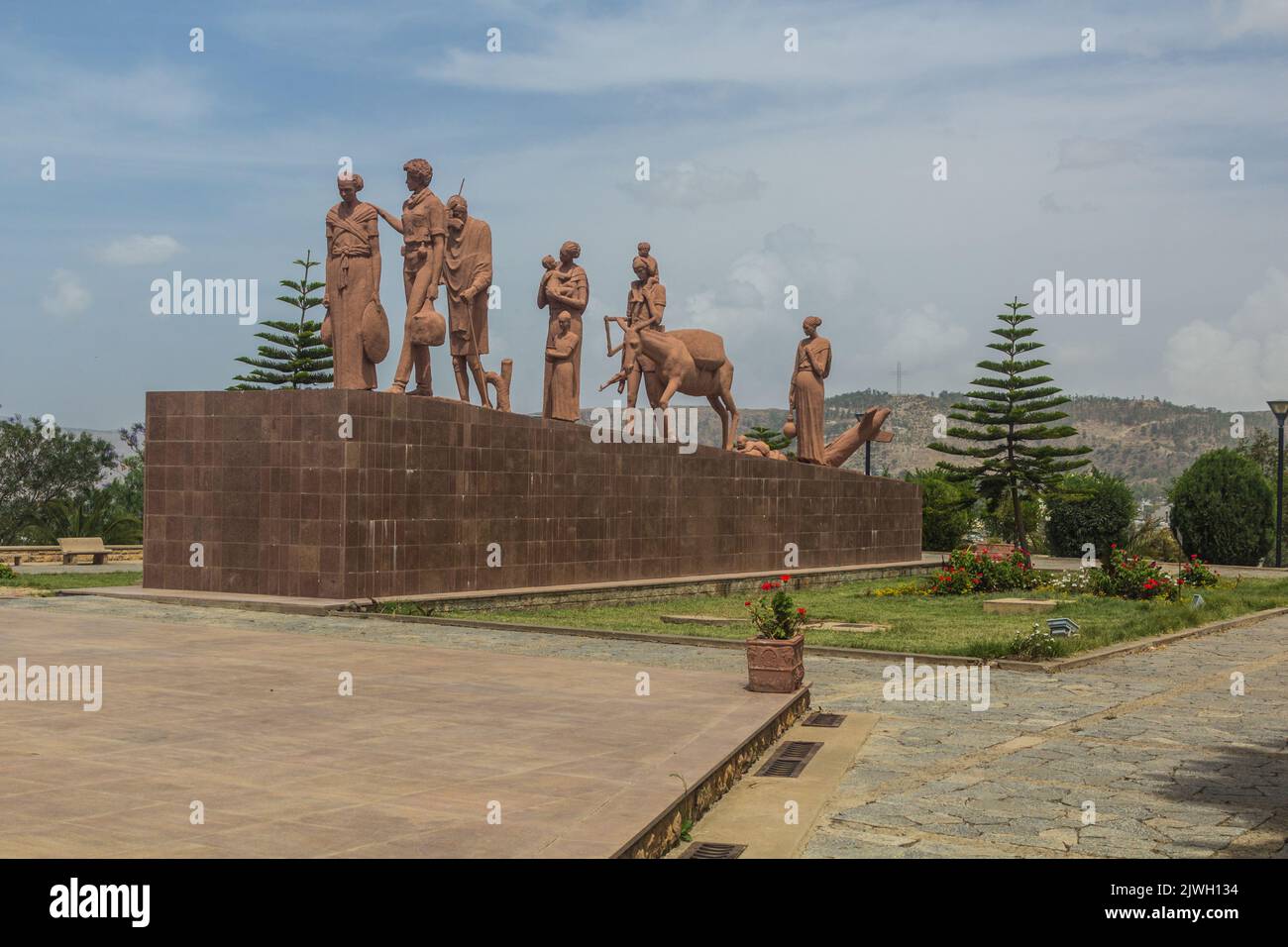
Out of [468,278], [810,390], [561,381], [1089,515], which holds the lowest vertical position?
[1089,515]

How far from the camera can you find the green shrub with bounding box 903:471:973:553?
39000mm

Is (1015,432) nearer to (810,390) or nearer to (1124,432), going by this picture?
(810,390)

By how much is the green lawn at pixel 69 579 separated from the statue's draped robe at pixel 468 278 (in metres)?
5.65

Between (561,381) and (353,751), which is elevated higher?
(561,381)

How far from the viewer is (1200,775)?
7.41 m

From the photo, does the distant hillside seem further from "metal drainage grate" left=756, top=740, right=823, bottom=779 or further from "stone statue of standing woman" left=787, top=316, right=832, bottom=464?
"metal drainage grate" left=756, top=740, right=823, bottom=779

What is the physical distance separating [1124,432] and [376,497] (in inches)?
4726

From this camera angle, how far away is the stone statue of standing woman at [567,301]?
809 inches

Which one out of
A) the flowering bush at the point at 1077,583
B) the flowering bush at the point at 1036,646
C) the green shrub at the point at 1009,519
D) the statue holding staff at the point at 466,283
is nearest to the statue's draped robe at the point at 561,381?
the statue holding staff at the point at 466,283

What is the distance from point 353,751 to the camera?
7035 mm

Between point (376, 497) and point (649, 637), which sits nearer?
point (649, 637)

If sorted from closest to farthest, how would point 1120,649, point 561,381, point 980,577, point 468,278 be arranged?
1. point 1120,649
2. point 468,278
3. point 561,381
4. point 980,577

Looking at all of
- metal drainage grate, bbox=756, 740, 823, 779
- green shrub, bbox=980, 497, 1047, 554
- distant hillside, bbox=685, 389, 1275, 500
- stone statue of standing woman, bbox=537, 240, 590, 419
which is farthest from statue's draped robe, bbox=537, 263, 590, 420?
distant hillside, bbox=685, 389, 1275, 500

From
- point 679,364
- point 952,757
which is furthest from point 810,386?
point 952,757
